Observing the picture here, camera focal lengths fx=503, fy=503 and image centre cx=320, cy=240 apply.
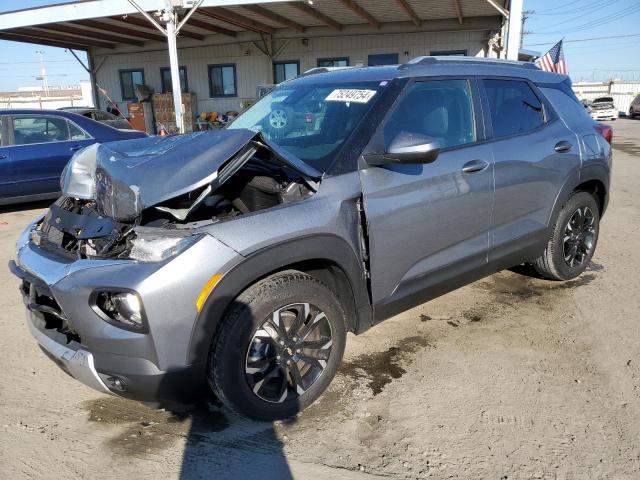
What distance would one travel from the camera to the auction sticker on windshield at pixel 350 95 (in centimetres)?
309

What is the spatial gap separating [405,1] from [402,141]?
12247 mm

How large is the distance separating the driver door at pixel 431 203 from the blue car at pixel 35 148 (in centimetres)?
605

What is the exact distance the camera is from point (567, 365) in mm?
3182

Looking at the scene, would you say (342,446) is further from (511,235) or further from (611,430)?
(511,235)

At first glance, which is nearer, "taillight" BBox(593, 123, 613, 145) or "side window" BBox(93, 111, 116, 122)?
"taillight" BBox(593, 123, 613, 145)

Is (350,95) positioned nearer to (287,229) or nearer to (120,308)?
(287,229)

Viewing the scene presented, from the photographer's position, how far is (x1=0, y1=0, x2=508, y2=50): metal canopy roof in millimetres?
13633

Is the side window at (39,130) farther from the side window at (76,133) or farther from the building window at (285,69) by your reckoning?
the building window at (285,69)

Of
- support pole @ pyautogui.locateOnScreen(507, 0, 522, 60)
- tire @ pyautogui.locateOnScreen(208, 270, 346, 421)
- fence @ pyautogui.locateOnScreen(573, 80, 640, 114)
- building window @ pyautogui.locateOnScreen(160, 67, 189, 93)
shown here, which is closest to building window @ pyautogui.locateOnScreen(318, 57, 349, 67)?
building window @ pyautogui.locateOnScreen(160, 67, 189, 93)

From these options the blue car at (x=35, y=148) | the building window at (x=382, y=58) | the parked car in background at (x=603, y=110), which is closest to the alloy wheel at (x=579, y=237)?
the blue car at (x=35, y=148)

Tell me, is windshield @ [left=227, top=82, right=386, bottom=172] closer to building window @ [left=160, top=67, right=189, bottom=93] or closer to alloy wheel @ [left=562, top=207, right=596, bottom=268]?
alloy wheel @ [left=562, top=207, right=596, bottom=268]

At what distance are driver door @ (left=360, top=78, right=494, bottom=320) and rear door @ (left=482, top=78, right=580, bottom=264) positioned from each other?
6.4 inches

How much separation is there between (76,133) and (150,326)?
6609mm

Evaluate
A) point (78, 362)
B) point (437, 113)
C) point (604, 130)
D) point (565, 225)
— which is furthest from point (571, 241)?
point (78, 362)
